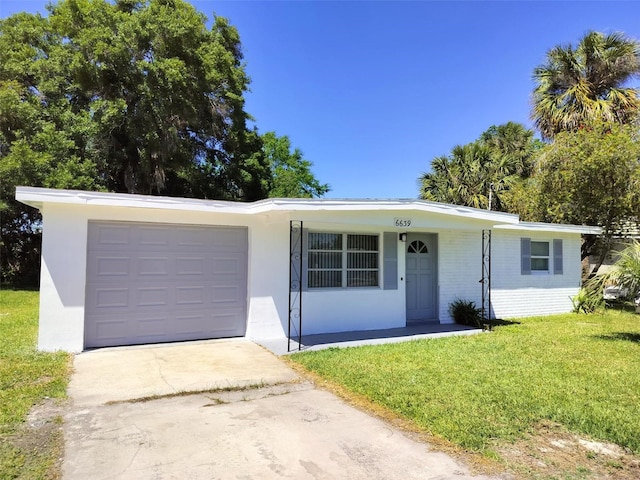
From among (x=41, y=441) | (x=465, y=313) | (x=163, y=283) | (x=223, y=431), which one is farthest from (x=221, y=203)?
(x=465, y=313)

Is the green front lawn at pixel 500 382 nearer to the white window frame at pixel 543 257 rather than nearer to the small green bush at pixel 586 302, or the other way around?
the white window frame at pixel 543 257

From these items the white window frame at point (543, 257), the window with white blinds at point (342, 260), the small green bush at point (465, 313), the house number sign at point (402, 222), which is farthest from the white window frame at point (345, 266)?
the white window frame at point (543, 257)

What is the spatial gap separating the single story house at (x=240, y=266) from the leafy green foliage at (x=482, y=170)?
1048cm

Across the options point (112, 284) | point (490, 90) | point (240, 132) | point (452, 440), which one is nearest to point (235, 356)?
point (112, 284)

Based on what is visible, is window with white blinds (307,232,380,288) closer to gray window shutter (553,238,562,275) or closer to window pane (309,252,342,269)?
window pane (309,252,342,269)

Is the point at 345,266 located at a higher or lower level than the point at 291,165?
lower

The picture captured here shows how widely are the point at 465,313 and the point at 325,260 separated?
4005 mm

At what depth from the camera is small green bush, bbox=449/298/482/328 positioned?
33.8 ft

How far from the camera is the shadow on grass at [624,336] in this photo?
8.64 meters

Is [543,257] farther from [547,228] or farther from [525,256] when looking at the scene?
[547,228]

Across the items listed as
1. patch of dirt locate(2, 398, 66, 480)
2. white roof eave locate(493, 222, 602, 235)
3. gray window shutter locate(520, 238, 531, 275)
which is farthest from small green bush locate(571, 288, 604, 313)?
patch of dirt locate(2, 398, 66, 480)

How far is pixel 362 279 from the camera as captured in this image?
9352 millimetres

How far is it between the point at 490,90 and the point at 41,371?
50.7 feet

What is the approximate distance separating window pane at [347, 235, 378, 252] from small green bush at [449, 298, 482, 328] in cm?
283
